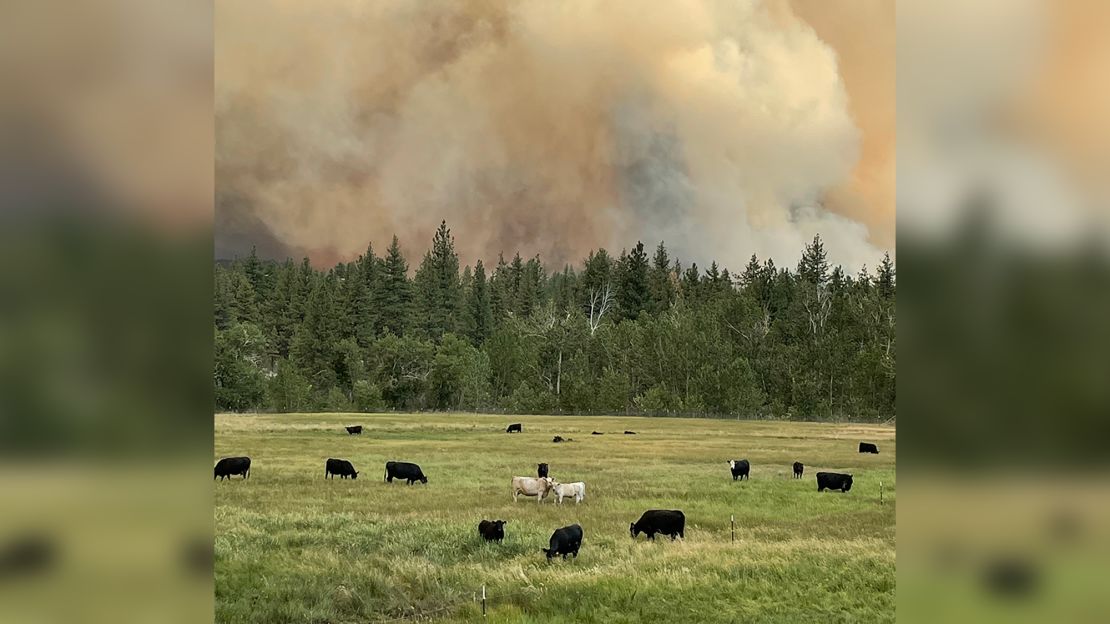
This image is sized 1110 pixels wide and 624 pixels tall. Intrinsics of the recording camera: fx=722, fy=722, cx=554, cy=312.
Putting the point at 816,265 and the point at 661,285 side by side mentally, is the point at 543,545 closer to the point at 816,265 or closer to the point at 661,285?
the point at 816,265

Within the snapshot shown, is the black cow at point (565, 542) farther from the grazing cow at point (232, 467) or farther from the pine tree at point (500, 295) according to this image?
the pine tree at point (500, 295)

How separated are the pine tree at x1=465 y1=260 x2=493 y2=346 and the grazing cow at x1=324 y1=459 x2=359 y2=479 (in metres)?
65.0

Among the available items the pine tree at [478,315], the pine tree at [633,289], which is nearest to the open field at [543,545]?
the pine tree at [478,315]

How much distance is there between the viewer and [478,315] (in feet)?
308

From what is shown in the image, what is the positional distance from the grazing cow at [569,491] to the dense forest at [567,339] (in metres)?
48.5

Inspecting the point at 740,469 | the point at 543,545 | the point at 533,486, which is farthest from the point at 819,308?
the point at 543,545

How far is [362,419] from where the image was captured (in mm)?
54344

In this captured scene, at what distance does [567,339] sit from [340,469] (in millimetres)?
57137

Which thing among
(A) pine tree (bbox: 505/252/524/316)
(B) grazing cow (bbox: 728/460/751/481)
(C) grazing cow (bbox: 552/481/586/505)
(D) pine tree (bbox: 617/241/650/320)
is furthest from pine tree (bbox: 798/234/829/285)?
(C) grazing cow (bbox: 552/481/586/505)

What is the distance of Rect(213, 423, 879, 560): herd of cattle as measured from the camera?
14438mm

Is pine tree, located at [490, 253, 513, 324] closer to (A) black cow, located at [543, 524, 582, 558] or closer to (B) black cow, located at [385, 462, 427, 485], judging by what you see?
(B) black cow, located at [385, 462, 427, 485]
